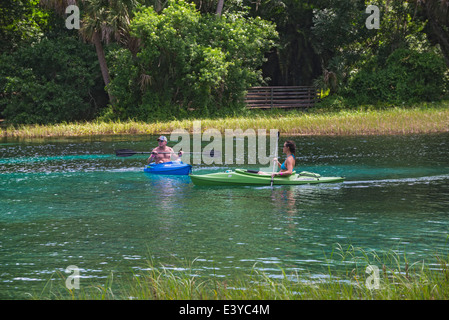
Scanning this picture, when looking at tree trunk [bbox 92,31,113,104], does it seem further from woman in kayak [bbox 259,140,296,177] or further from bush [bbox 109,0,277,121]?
woman in kayak [bbox 259,140,296,177]

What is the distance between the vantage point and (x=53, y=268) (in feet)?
30.2

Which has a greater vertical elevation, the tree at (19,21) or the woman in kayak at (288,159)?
the tree at (19,21)

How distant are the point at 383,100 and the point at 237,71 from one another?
34.8 feet

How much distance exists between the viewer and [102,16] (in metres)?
35.1

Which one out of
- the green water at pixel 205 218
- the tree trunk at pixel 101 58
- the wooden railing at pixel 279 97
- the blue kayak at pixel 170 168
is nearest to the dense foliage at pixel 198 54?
the tree trunk at pixel 101 58

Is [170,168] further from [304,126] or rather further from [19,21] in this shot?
[19,21]

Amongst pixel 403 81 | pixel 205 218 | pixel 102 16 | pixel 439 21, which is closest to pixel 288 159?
pixel 205 218

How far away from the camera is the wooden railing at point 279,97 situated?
4178cm

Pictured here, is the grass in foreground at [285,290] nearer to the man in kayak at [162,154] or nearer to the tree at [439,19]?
the man in kayak at [162,154]

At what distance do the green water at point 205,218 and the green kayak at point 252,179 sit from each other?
20 centimetres

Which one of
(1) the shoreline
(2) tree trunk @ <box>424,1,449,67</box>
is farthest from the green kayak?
(2) tree trunk @ <box>424,1,449,67</box>

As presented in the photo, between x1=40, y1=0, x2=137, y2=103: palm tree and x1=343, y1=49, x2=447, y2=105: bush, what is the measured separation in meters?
15.8

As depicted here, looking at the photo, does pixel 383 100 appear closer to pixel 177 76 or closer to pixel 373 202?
pixel 177 76

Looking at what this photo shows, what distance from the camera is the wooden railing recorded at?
4178 cm
